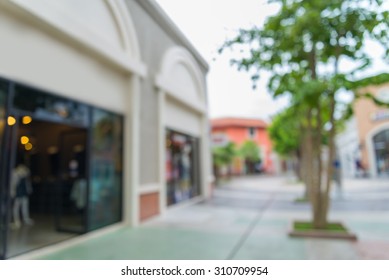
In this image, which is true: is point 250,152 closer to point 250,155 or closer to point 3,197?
point 250,155

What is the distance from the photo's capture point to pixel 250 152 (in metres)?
16.7

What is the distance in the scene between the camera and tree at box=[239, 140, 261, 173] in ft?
51.2

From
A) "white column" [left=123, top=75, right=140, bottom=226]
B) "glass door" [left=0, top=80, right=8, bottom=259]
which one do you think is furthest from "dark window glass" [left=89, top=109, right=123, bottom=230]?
"glass door" [left=0, top=80, right=8, bottom=259]

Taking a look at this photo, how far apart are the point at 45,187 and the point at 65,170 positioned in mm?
1632

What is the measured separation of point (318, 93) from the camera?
150 inches

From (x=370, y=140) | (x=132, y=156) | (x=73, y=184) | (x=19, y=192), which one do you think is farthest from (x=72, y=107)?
(x=370, y=140)

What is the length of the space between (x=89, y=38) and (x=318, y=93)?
363 centimetres

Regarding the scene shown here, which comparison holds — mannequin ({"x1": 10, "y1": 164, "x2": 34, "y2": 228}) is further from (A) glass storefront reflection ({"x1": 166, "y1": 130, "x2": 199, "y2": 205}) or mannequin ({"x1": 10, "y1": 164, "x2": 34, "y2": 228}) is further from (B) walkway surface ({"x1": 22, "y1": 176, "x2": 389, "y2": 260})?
(A) glass storefront reflection ({"x1": 166, "y1": 130, "x2": 199, "y2": 205})

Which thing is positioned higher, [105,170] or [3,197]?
[105,170]

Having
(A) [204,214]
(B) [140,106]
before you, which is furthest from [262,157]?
(B) [140,106]

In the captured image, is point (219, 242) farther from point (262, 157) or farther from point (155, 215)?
point (262, 157)

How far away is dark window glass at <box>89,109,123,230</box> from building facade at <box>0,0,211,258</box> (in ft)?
0.06

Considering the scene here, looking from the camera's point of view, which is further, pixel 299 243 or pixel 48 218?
pixel 48 218

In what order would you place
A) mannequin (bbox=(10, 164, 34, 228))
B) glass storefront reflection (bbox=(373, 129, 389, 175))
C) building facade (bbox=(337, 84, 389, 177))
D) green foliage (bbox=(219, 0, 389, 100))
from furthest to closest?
1. glass storefront reflection (bbox=(373, 129, 389, 175))
2. building facade (bbox=(337, 84, 389, 177))
3. mannequin (bbox=(10, 164, 34, 228))
4. green foliage (bbox=(219, 0, 389, 100))
